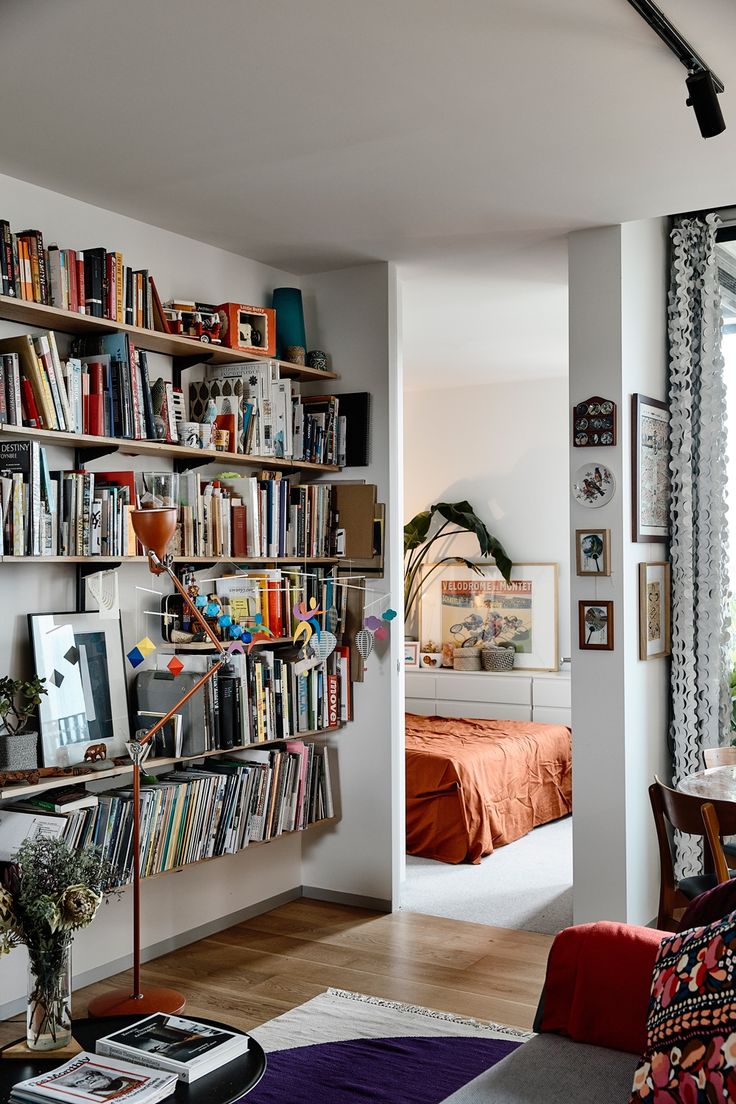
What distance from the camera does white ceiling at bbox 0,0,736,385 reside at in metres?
2.54

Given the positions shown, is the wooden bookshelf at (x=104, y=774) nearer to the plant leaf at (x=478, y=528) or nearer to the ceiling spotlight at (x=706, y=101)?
the ceiling spotlight at (x=706, y=101)

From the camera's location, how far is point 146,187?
370 centimetres

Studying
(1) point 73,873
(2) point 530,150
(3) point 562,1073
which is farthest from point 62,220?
A: (3) point 562,1073

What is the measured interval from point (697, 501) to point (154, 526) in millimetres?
2255

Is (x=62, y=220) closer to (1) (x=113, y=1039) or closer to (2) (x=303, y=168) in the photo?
(2) (x=303, y=168)

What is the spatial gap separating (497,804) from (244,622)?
84.4 inches

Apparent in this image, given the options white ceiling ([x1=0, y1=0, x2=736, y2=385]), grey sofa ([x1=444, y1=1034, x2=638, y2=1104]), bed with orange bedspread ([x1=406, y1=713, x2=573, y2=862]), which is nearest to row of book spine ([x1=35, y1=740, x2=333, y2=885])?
bed with orange bedspread ([x1=406, y1=713, x2=573, y2=862])

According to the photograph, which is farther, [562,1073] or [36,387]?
[36,387]

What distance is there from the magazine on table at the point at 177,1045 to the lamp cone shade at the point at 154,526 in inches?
61.9

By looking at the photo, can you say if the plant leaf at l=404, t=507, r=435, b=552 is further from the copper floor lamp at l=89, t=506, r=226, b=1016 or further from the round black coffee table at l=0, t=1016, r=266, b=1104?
the round black coffee table at l=0, t=1016, r=266, b=1104

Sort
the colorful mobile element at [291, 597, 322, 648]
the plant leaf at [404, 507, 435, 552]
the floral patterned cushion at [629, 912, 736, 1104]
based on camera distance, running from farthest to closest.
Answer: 1. the plant leaf at [404, 507, 435, 552]
2. the colorful mobile element at [291, 597, 322, 648]
3. the floral patterned cushion at [629, 912, 736, 1104]

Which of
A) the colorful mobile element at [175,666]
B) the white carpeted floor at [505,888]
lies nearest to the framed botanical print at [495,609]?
the white carpeted floor at [505,888]

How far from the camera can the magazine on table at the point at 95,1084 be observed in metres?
1.95

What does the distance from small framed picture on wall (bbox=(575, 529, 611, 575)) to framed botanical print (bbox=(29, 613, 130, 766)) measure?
70.0 inches
